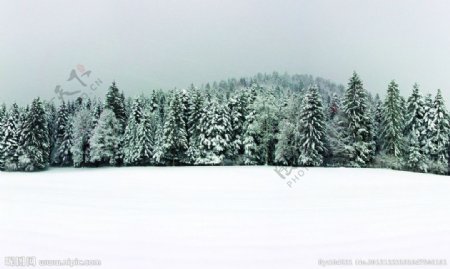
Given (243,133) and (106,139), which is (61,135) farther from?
(243,133)

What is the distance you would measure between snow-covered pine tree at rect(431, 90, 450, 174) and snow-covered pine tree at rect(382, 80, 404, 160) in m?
3.72

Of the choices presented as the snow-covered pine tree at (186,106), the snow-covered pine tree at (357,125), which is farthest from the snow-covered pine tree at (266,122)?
the snow-covered pine tree at (186,106)

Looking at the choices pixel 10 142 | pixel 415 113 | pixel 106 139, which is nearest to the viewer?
pixel 415 113

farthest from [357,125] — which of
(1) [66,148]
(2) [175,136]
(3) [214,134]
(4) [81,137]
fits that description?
(1) [66,148]

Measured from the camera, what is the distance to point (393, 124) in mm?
39281

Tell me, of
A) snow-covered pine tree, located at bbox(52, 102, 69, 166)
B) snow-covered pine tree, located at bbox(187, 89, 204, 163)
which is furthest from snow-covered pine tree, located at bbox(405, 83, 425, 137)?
snow-covered pine tree, located at bbox(52, 102, 69, 166)

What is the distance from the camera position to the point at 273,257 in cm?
666

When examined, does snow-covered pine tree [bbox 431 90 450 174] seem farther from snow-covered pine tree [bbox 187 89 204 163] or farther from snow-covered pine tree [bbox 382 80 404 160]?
snow-covered pine tree [bbox 187 89 204 163]

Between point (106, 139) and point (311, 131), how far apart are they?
2849 cm

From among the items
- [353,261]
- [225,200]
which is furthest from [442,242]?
[225,200]

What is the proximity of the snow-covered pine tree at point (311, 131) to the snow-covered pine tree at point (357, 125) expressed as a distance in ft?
10.8

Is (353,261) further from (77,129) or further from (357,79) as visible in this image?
(77,129)

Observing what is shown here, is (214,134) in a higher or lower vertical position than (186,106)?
lower

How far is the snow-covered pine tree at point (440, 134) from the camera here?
38531 mm
